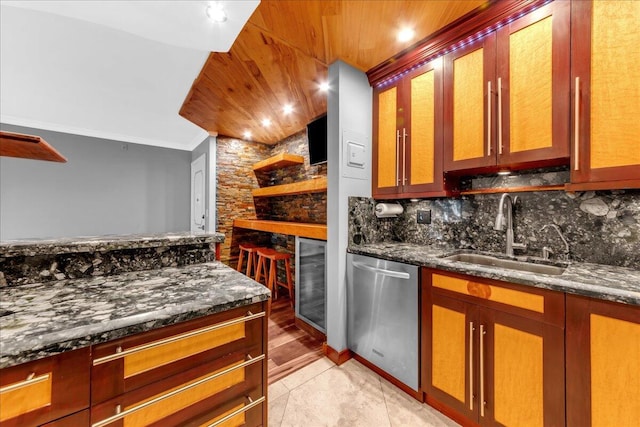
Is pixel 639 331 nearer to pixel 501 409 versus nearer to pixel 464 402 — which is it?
pixel 501 409

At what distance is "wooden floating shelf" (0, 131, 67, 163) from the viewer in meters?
0.87

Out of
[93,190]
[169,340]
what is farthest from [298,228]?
[93,190]

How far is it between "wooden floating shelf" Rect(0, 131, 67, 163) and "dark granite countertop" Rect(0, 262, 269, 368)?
1.81 ft

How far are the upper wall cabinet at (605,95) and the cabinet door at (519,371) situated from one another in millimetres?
794

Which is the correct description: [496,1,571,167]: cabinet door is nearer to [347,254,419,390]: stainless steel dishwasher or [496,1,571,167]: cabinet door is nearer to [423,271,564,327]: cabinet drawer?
[423,271,564,327]: cabinet drawer

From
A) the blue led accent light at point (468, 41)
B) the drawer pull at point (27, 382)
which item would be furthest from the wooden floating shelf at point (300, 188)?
the drawer pull at point (27, 382)

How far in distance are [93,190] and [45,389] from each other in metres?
5.32

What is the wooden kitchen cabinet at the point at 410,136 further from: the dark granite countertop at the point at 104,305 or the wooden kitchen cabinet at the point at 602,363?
the dark granite countertop at the point at 104,305

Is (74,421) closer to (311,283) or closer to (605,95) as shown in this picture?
(311,283)

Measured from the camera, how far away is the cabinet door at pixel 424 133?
1.85 metres

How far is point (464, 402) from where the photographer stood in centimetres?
141

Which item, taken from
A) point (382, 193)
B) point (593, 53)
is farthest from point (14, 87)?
point (593, 53)

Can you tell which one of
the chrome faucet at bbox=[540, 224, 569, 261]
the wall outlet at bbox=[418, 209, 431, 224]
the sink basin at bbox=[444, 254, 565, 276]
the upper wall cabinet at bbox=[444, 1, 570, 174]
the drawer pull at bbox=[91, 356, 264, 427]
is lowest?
the drawer pull at bbox=[91, 356, 264, 427]

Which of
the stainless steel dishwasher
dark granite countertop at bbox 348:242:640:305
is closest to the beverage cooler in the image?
the stainless steel dishwasher
